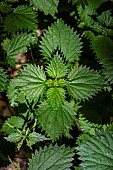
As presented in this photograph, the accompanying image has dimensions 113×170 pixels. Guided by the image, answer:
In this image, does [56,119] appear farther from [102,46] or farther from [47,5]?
[47,5]

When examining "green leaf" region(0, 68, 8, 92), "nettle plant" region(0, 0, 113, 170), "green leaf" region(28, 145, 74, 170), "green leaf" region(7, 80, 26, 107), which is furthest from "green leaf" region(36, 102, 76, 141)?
"green leaf" region(7, 80, 26, 107)

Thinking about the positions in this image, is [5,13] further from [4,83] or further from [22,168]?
[22,168]

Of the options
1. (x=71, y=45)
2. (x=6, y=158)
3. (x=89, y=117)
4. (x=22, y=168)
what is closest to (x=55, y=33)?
(x=71, y=45)

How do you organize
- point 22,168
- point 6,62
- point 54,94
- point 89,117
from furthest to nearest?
point 22,168 < point 89,117 < point 6,62 < point 54,94

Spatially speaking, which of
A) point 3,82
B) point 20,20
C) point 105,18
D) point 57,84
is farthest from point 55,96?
point 105,18

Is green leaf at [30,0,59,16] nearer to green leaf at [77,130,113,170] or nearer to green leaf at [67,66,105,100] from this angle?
green leaf at [67,66,105,100]

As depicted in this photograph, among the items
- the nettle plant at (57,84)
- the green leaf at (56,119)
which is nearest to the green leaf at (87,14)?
the nettle plant at (57,84)

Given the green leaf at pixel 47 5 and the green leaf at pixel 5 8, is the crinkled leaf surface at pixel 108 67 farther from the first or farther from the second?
the green leaf at pixel 5 8
